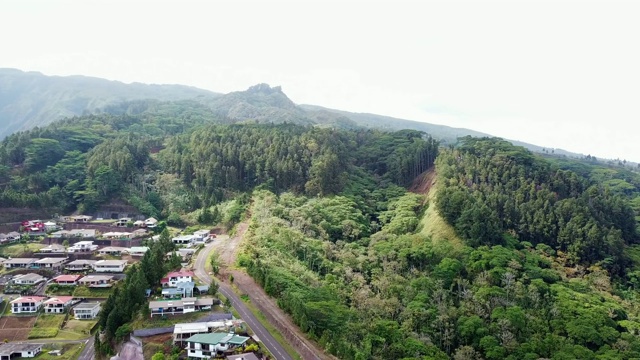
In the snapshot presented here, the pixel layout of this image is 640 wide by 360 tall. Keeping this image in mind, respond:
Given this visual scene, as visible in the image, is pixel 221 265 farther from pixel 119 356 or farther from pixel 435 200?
pixel 435 200

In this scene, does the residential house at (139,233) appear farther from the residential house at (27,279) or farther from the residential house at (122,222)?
the residential house at (27,279)

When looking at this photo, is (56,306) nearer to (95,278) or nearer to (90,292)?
(90,292)

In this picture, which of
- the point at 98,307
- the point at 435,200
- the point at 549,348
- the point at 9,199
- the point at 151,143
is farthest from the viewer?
the point at 151,143

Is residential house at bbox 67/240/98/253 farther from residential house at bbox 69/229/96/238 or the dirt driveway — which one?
the dirt driveway

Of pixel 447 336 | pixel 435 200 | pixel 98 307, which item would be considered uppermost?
pixel 435 200

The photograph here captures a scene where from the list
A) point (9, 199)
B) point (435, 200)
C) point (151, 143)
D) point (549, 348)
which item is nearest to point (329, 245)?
point (435, 200)

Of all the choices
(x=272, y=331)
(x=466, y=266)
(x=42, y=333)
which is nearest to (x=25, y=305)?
(x=42, y=333)
